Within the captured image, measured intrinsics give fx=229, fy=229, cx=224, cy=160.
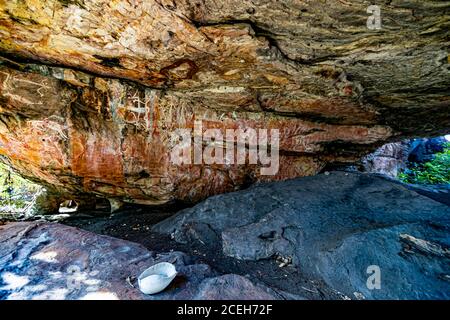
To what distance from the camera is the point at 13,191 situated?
10.1 meters

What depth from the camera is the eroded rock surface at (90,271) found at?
2.94 meters

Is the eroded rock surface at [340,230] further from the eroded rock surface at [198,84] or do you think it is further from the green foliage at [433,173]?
the green foliage at [433,173]

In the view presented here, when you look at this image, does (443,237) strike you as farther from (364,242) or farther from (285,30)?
(285,30)

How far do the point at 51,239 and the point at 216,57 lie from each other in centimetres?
456

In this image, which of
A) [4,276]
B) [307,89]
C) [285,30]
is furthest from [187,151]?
[4,276]

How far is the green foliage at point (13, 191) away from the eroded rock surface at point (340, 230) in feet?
22.0

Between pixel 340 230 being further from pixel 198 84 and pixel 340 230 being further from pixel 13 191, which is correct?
pixel 13 191

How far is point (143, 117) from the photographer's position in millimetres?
5516
